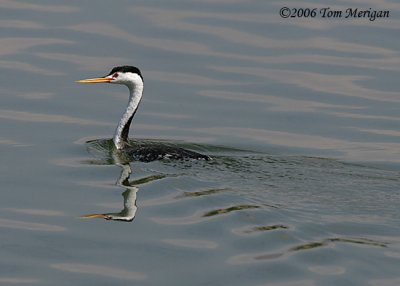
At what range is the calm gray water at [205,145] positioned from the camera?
11.2 metres

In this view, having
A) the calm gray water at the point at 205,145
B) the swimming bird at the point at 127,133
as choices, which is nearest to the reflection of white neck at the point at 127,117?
the swimming bird at the point at 127,133

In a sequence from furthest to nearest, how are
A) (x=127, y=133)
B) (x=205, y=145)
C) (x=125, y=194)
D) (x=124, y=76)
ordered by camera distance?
Answer: (x=124, y=76) → (x=127, y=133) → (x=205, y=145) → (x=125, y=194)

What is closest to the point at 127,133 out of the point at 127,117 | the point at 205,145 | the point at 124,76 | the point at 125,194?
the point at 127,117

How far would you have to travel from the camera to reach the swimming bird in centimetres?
1456

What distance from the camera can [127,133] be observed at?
15688 mm

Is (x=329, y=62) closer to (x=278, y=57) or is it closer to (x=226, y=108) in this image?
(x=278, y=57)

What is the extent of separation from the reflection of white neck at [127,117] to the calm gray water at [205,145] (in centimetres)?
20

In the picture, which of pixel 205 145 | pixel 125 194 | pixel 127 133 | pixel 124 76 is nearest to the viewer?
pixel 125 194

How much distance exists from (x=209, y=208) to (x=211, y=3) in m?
9.64

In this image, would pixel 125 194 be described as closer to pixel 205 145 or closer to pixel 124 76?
pixel 205 145

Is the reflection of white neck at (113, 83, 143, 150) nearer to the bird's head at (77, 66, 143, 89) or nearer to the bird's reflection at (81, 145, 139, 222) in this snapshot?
the bird's head at (77, 66, 143, 89)

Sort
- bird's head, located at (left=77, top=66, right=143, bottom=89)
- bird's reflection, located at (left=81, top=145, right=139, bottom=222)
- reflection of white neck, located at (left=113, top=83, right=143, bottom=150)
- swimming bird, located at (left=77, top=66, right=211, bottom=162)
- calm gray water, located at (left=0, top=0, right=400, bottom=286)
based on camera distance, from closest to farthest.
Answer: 1. calm gray water, located at (left=0, top=0, right=400, bottom=286)
2. bird's reflection, located at (left=81, top=145, right=139, bottom=222)
3. swimming bird, located at (left=77, top=66, right=211, bottom=162)
4. reflection of white neck, located at (left=113, top=83, right=143, bottom=150)
5. bird's head, located at (left=77, top=66, right=143, bottom=89)

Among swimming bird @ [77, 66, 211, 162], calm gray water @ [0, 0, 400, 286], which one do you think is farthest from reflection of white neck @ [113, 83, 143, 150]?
calm gray water @ [0, 0, 400, 286]

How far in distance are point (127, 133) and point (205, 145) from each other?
39.8 inches
